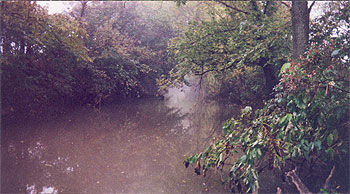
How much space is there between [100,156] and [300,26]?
16.9 feet

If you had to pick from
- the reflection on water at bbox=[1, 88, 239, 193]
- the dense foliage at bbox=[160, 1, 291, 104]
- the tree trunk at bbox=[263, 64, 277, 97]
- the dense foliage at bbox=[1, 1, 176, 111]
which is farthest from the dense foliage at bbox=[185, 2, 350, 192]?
the tree trunk at bbox=[263, 64, 277, 97]

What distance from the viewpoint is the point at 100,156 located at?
638 centimetres

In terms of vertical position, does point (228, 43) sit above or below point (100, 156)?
above

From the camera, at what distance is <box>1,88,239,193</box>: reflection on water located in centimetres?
477

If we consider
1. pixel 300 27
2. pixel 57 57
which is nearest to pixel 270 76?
pixel 300 27

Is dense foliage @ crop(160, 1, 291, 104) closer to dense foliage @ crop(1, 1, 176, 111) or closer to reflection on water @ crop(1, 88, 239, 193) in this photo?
reflection on water @ crop(1, 88, 239, 193)

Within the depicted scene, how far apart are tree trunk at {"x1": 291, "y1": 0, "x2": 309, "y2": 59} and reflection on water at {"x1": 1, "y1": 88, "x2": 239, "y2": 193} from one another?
2926mm

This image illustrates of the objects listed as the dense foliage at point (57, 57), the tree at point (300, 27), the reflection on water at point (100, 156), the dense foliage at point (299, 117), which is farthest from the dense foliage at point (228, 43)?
the dense foliage at point (299, 117)

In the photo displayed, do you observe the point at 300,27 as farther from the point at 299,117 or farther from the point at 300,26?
the point at 299,117

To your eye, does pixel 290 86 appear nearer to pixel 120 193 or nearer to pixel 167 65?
pixel 120 193

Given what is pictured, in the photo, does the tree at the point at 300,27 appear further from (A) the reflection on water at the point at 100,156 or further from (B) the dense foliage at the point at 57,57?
(B) the dense foliage at the point at 57,57

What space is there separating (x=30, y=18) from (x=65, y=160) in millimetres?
5085

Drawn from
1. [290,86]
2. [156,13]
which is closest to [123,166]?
[290,86]

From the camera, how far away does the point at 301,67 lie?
3.34 meters
